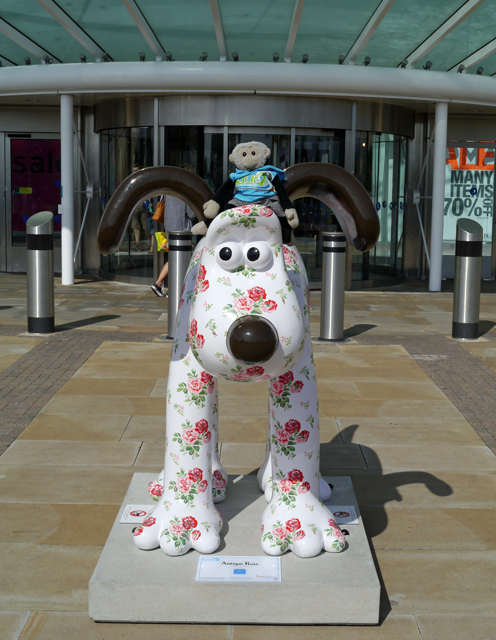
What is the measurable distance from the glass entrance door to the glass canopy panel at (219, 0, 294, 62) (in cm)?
455

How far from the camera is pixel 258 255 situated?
2.78m

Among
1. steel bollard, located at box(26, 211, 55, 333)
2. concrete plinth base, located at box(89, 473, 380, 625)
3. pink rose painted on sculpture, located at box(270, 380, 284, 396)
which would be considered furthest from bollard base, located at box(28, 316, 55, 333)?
concrete plinth base, located at box(89, 473, 380, 625)

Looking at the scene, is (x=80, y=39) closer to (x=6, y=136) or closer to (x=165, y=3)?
(x=165, y=3)

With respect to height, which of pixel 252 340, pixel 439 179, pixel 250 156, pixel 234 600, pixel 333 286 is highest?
pixel 439 179

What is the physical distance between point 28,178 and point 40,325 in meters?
6.98

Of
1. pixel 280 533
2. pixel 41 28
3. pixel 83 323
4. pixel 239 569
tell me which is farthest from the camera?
pixel 41 28

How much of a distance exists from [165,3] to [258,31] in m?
1.55

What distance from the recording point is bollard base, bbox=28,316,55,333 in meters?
8.72

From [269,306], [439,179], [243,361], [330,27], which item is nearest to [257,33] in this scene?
[330,27]

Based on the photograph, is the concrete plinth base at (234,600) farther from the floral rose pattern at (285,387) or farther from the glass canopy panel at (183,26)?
the glass canopy panel at (183,26)

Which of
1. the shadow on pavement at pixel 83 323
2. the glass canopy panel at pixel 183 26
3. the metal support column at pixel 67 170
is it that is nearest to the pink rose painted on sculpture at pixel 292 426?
the shadow on pavement at pixel 83 323

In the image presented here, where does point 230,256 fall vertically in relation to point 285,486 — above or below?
above

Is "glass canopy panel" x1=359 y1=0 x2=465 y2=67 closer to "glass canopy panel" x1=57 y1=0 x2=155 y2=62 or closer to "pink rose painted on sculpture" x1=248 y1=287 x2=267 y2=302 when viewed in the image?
"glass canopy panel" x1=57 y1=0 x2=155 y2=62

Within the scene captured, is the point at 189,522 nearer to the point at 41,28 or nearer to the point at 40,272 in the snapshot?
the point at 40,272
